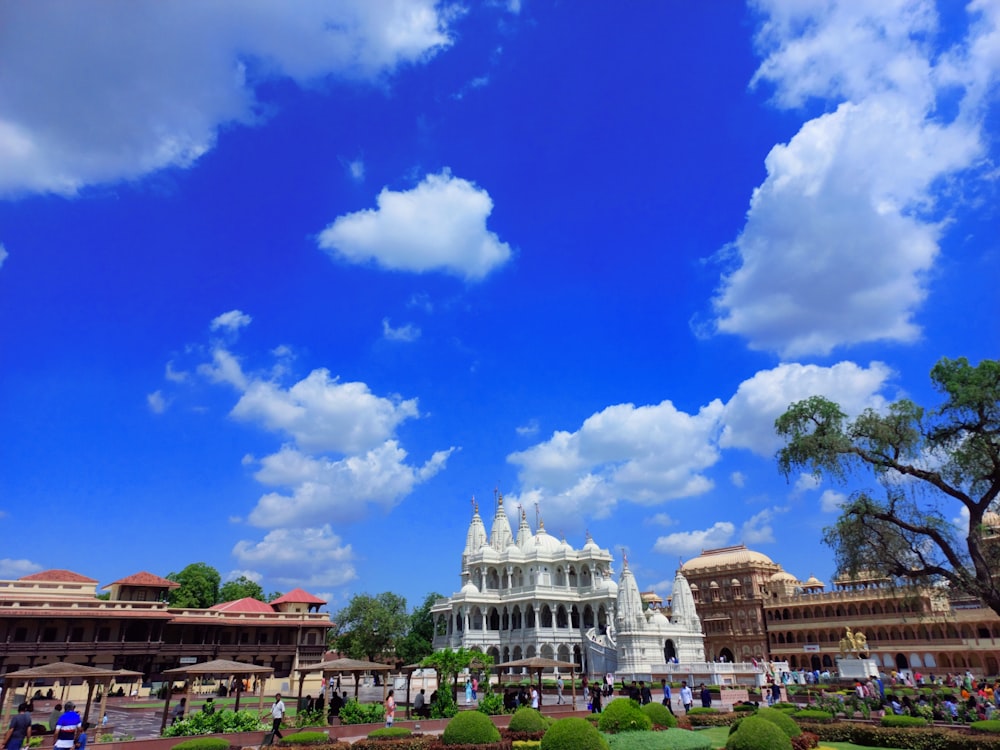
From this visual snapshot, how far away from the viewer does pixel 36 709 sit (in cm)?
3678

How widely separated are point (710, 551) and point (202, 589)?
62181 mm

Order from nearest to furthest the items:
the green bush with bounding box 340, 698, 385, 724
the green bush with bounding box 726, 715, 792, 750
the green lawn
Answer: the green bush with bounding box 726, 715, 792, 750 < the green lawn < the green bush with bounding box 340, 698, 385, 724

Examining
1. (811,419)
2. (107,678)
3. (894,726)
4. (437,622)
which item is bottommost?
(894,726)

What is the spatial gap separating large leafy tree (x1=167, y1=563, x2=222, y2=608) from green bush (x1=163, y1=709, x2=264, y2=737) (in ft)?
174

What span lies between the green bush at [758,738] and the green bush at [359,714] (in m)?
14.9

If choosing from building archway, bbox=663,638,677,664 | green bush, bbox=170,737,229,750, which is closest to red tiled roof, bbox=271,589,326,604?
building archway, bbox=663,638,677,664

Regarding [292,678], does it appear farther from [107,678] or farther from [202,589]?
[107,678]

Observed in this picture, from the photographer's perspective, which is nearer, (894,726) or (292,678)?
(894,726)

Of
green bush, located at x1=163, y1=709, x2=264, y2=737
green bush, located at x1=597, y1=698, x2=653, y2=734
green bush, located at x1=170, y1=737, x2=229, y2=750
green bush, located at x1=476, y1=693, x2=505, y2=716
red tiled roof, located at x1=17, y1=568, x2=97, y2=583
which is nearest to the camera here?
green bush, located at x1=597, y1=698, x2=653, y2=734

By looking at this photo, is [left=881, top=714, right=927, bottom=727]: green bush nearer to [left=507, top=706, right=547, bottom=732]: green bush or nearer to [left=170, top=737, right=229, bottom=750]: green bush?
[left=507, top=706, right=547, bottom=732]: green bush

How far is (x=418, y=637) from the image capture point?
77000 millimetres

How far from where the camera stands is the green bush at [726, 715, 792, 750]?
15906mm

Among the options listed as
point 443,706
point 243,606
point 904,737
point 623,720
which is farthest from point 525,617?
point 623,720

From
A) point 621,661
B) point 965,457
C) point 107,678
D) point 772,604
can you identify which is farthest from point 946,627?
point 107,678
